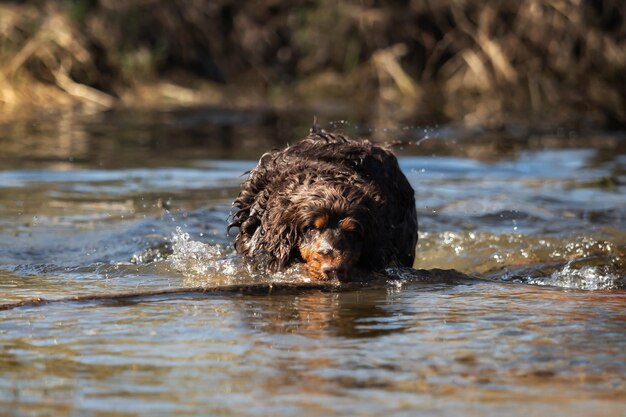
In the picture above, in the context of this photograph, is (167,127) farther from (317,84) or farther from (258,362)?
(258,362)

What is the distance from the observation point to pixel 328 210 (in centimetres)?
635

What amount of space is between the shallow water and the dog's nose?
0.07 metres

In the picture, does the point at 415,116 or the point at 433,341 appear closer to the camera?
the point at 433,341

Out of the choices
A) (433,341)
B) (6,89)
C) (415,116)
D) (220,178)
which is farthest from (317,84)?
(433,341)

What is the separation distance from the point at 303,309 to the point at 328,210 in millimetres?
711

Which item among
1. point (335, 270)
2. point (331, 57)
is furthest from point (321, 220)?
point (331, 57)

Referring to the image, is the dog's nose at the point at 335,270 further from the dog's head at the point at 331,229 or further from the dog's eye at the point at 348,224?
the dog's eye at the point at 348,224

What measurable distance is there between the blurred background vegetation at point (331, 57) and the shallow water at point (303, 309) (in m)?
6.25

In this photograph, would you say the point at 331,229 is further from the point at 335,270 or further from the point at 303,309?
the point at 303,309

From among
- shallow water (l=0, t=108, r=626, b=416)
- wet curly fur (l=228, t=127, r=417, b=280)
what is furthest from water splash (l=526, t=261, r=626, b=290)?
wet curly fur (l=228, t=127, r=417, b=280)

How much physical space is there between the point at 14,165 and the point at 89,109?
19.8 ft

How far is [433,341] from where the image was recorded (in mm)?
5121

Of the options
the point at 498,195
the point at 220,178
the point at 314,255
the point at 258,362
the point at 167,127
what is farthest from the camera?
the point at 167,127

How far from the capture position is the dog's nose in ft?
20.5
